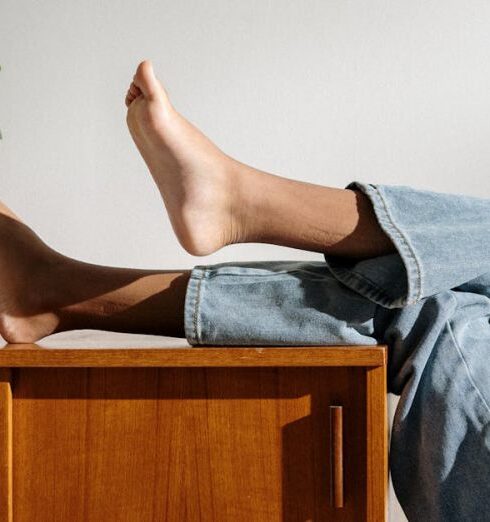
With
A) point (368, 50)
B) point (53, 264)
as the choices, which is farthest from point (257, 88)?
point (53, 264)

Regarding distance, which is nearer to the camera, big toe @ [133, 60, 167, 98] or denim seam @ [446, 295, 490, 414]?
denim seam @ [446, 295, 490, 414]

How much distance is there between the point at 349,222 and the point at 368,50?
45.7 inches

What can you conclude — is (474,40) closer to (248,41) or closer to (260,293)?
(248,41)

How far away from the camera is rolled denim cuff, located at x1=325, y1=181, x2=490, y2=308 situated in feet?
3.11

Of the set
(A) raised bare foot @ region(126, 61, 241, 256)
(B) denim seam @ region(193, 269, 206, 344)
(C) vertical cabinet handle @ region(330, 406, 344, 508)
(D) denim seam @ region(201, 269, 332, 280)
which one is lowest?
(C) vertical cabinet handle @ region(330, 406, 344, 508)

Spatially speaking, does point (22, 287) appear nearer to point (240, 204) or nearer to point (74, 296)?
point (74, 296)

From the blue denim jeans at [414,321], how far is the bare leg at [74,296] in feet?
0.23

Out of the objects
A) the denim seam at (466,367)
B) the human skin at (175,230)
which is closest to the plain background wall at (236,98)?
the human skin at (175,230)

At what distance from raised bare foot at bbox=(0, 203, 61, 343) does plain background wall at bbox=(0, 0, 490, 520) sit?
0.96m

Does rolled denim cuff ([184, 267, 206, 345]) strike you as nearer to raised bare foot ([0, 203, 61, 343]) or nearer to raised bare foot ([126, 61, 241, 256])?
raised bare foot ([126, 61, 241, 256])

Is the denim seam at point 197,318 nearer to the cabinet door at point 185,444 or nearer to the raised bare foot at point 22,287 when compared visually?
the cabinet door at point 185,444

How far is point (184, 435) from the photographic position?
3.05 ft

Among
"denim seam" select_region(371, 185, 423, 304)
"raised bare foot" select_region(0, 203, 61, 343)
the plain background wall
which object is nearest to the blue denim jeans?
"denim seam" select_region(371, 185, 423, 304)

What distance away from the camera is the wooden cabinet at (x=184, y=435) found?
2.98 ft
